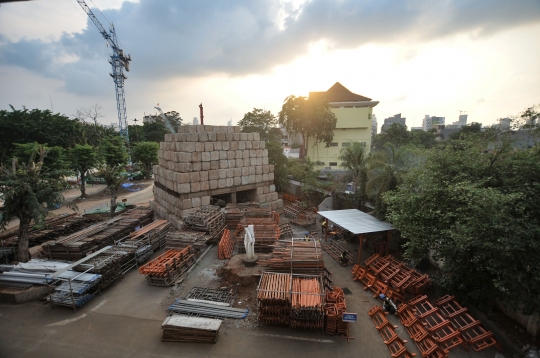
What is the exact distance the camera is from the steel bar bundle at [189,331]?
793cm

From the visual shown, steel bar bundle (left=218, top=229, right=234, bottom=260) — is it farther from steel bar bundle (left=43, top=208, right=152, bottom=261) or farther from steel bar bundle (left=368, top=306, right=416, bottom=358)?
steel bar bundle (left=368, top=306, right=416, bottom=358)

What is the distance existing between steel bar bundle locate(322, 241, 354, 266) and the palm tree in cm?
263

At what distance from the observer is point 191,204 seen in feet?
57.4

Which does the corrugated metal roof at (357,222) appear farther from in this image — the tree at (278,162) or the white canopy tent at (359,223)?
the tree at (278,162)

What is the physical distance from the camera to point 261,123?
126 ft

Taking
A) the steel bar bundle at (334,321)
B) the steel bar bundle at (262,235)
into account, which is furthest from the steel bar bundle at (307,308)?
the steel bar bundle at (262,235)

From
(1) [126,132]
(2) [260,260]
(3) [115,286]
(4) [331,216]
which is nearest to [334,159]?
(4) [331,216]

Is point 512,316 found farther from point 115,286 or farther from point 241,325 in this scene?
point 115,286

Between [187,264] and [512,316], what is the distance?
12483mm

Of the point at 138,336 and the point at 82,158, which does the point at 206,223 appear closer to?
the point at 138,336

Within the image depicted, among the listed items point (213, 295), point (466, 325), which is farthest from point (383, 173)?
point (213, 295)

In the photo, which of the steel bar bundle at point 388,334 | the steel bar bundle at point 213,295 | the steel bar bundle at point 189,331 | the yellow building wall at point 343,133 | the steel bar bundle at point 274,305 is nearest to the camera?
the steel bar bundle at point 388,334

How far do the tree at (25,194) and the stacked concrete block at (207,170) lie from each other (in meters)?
6.47

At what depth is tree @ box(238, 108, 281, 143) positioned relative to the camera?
38.0m
